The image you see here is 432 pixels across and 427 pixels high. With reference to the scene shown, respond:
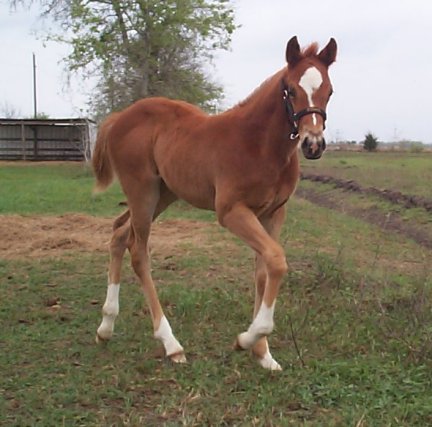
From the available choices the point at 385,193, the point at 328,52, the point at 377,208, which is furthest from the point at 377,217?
the point at 328,52

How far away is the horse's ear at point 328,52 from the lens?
397cm

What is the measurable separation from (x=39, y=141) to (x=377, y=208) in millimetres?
24166

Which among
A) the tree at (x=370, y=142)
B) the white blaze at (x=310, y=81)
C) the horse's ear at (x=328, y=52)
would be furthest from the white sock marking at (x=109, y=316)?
the tree at (x=370, y=142)

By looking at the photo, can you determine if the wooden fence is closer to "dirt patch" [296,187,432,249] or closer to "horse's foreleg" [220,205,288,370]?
"dirt patch" [296,187,432,249]

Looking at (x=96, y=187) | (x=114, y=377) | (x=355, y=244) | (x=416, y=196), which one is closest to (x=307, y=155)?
(x=114, y=377)

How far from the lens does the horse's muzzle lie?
3.58 m

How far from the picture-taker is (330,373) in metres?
4.07

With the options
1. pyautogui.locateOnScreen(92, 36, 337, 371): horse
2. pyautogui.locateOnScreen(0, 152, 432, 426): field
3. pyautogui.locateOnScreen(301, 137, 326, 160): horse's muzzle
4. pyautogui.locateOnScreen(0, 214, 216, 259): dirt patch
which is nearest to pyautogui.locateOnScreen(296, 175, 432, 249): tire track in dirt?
pyautogui.locateOnScreen(0, 152, 432, 426): field

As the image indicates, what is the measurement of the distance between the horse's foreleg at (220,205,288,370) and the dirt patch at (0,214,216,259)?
15.0 ft

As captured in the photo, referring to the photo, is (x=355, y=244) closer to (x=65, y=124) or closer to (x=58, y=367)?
(x=58, y=367)

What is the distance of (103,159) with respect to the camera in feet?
18.2

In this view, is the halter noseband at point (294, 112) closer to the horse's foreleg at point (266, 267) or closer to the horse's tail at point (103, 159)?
the horse's foreleg at point (266, 267)

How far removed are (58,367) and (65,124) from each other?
30.8 m

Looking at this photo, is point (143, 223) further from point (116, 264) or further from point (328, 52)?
point (328, 52)
